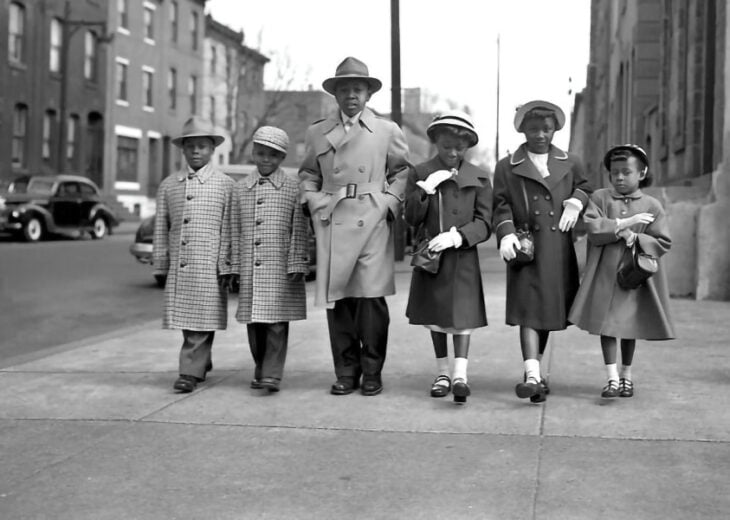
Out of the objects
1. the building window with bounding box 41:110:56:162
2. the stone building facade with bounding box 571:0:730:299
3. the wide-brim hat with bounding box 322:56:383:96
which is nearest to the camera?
the wide-brim hat with bounding box 322:56:383:96

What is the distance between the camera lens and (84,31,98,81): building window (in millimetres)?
40438

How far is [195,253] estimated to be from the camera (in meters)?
6.36

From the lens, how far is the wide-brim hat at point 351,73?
6.09m

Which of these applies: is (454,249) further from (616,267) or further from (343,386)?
(343,386)

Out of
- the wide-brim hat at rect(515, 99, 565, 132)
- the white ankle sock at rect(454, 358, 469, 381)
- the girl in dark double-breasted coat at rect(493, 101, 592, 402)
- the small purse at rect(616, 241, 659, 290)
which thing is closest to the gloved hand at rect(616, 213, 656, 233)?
the small purse at rect(616, 241, 659, 290)

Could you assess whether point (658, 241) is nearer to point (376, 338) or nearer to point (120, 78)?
point (376, 338)

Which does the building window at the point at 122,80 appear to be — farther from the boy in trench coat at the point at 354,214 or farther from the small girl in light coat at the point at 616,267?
the small girl in light coat at the point at 616,267

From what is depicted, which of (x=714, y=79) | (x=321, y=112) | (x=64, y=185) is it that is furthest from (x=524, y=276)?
(x=321, y=112)

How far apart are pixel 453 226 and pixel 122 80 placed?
39.7 m

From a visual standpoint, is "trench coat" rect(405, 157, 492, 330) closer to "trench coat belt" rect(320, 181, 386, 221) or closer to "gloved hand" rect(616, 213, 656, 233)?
"trench coat belt" rect(320, 181, 386, 221)

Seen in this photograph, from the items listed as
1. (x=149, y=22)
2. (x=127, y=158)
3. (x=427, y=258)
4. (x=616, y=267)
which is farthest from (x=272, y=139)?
(x=149, y=22)

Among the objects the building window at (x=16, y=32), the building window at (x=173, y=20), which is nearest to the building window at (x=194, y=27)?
the building window at (x=173, y=20)

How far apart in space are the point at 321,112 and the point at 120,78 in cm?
4250

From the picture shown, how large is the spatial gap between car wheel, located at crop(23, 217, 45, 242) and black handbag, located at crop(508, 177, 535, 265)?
22.0 m
